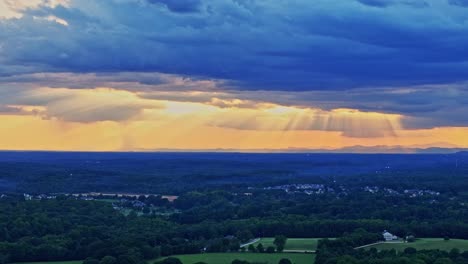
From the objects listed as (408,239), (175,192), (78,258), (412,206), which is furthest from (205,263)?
(175,192)

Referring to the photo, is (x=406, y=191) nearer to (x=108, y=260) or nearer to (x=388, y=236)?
(x=388, y=236)

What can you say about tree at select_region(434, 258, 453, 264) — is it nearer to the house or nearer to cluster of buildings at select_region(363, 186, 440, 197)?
the house

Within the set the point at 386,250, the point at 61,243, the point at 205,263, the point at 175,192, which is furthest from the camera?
the point at 175,192

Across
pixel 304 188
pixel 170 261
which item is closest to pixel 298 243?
pixel 170 261

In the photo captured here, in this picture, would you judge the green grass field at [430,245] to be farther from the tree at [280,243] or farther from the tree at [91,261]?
the tree at [91,261]

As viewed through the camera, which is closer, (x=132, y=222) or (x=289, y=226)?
(x=289, y=226)

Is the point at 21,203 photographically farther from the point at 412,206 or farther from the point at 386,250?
the point at 386,250
